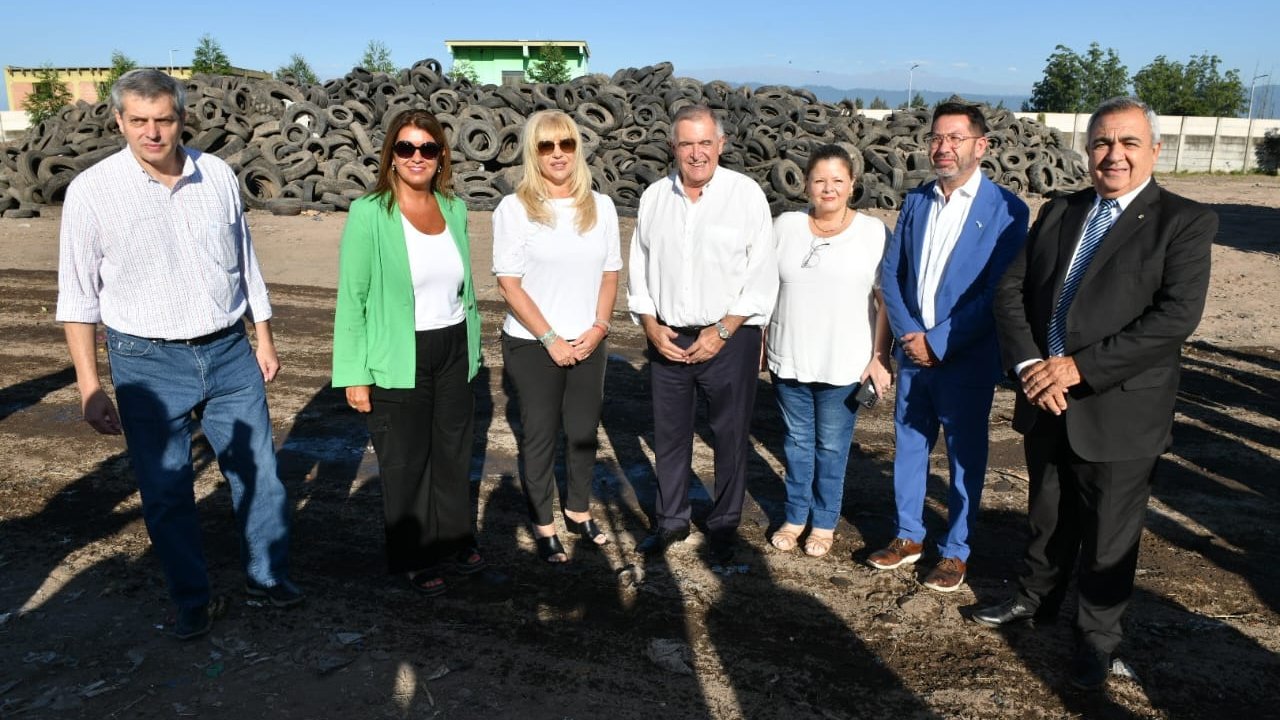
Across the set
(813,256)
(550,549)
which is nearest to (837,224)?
(813,256)

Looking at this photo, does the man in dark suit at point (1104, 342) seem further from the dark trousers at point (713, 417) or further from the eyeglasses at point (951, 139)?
the dark trousers at point (713, 417)

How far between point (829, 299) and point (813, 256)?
0.67 ft

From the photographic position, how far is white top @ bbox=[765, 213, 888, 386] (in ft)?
12.9

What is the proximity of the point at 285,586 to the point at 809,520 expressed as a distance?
2.52 meters

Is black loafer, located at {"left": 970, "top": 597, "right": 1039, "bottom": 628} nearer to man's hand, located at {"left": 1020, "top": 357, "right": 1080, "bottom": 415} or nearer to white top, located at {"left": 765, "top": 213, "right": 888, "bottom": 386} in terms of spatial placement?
man's hand, located at {"left": 1020, "top": 357, "right": 1080, "bottom": 415}

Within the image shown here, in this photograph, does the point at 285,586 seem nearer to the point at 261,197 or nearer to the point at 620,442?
the point at 620,442

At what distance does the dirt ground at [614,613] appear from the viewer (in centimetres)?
308

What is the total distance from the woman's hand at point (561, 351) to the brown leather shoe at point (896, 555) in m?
1.66

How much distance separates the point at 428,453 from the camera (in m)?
3.78

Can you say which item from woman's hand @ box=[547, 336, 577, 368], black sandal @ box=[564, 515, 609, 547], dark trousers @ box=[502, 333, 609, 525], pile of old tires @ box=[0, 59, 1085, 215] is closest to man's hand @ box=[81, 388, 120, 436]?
A: dark trousers @ box=[502, 333, 609, 525]

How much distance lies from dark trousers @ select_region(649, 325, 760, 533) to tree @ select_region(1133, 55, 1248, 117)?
5982 centimetres

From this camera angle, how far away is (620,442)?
19.0 feet

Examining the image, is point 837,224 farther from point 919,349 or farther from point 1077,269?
point 1077,269

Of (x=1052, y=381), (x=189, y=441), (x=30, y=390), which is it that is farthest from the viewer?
(x=30, y=390)
